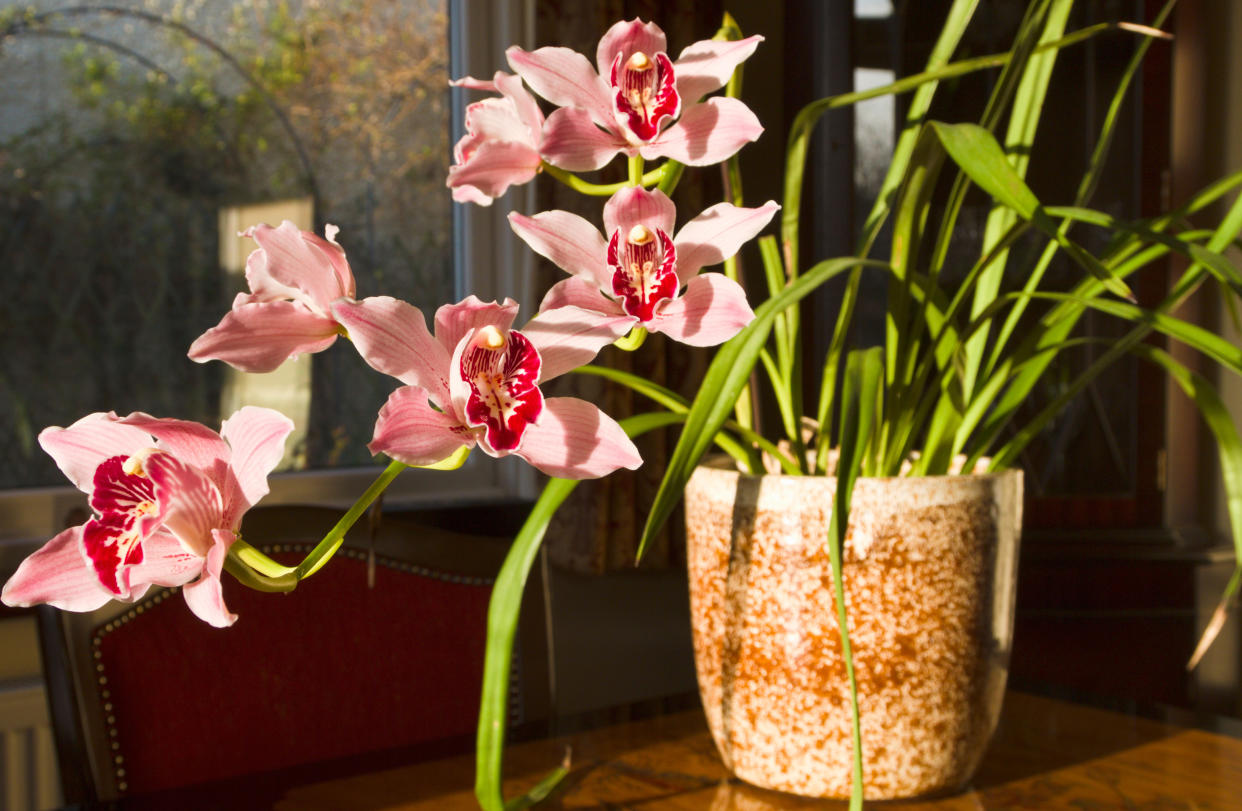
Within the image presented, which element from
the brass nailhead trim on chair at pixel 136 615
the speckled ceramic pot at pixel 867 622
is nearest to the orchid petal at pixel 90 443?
the speckled ceramic pot at pixel 867 622

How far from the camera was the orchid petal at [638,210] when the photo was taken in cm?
31

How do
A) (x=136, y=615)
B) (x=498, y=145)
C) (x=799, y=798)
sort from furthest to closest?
1. (x=136, y=615)
2. (x=799, y=798)
3. (x=498, y=145)

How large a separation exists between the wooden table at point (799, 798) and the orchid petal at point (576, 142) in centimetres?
55

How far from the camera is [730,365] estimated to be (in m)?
0.55

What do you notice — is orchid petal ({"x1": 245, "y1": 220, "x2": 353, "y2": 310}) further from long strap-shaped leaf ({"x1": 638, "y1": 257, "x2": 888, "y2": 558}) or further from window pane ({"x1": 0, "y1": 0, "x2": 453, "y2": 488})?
window pane ({"x1": 0, "y1": 0, "x2": 453, "y2": 488})

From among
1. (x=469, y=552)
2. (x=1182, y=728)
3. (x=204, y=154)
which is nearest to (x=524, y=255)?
(x=204, y=154)

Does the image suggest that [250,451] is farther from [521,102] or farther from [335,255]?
[521,102]

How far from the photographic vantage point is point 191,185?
221 cm

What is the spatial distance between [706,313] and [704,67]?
0.08 meters

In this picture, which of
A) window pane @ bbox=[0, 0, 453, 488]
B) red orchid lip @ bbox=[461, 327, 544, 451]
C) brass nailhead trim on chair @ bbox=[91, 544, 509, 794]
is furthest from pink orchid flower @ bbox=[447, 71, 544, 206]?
window pane @ bbox=[0, 0, 453, 488]

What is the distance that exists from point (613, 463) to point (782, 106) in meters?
2.53

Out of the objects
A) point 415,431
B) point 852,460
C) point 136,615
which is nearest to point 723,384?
point 852,460

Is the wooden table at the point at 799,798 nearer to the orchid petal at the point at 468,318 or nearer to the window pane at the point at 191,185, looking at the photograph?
the orchid petal at the point at 468,318

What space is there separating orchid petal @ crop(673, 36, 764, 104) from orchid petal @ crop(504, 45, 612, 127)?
0.08 feet
